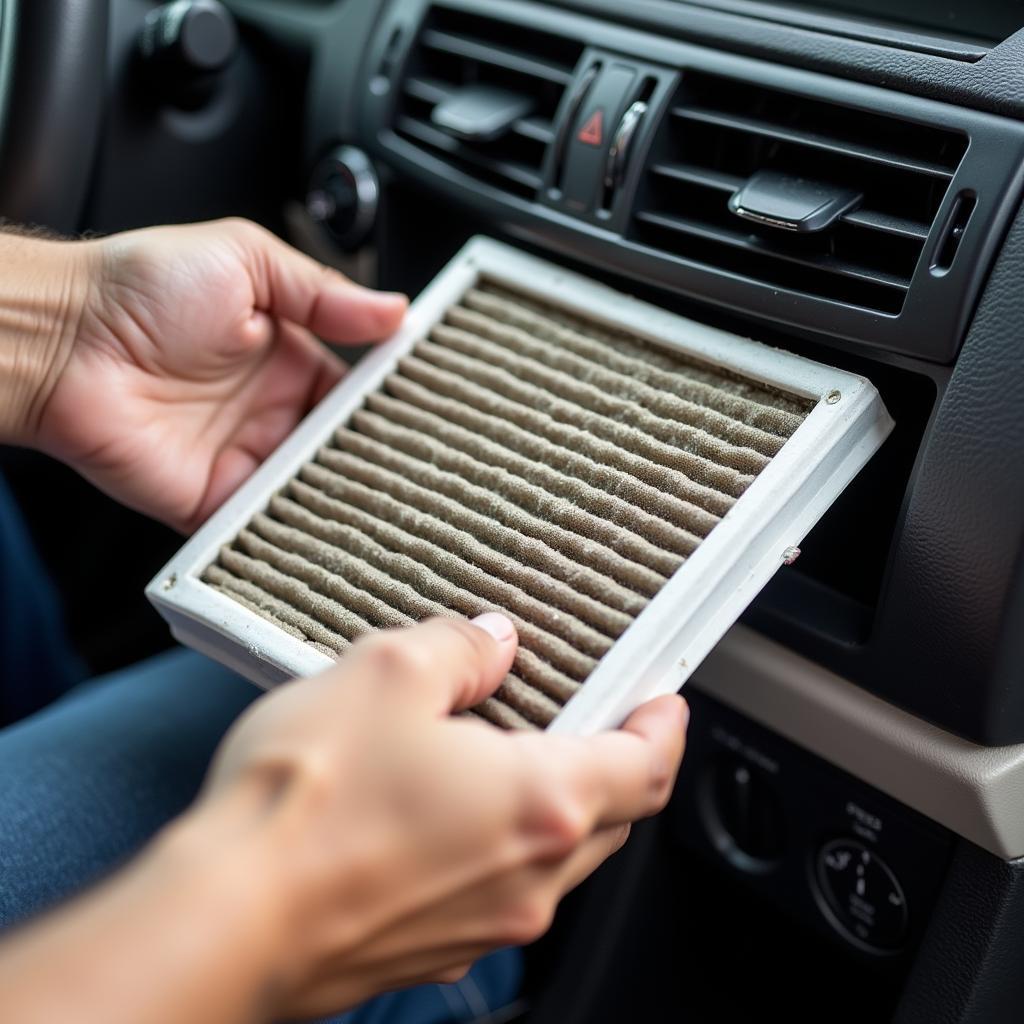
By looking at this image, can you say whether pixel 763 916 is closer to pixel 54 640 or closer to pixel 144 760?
pixel 144 760

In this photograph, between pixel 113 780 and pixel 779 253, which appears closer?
pixel 779 253

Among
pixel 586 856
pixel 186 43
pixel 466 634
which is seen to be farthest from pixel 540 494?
pixel 186 43

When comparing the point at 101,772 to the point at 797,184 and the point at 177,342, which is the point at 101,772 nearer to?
the point at 177,342

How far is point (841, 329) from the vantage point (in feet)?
2.40

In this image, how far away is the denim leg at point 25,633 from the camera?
1.15 m

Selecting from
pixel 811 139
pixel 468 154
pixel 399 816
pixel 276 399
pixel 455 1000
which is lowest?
pixel 455 1000

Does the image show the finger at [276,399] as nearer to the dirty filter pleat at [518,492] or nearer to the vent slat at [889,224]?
the dirty filter pleat at [518,492]

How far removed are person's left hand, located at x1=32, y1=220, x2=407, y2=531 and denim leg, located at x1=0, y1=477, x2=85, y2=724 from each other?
0.23 m

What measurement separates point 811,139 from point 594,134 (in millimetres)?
172

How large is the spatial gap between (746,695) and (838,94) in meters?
0.44

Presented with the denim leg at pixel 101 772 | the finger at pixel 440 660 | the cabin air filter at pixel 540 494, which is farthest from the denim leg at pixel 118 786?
the finger at pixel 440 660

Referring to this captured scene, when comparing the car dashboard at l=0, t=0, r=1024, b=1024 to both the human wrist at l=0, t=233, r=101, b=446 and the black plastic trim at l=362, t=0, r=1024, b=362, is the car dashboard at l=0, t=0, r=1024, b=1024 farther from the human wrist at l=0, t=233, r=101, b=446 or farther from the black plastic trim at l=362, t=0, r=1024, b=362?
the human wrist at l=0, t=233, r=101, b=446

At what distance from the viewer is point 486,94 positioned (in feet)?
3.16

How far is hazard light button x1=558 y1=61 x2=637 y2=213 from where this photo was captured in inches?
33.3
